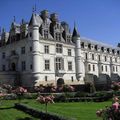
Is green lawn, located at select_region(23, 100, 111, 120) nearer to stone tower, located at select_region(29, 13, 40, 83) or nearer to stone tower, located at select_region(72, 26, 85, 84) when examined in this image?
stone tower, located at select_region(29, 13, 40, 83)

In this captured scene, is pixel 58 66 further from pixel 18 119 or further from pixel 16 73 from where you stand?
pixel 18 119

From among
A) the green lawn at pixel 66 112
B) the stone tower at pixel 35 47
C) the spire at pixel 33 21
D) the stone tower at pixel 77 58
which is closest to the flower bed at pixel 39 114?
the green lawn at pixel 66 112

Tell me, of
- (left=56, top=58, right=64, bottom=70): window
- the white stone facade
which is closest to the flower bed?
the white stone facade

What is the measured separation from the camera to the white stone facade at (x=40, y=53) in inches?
1815

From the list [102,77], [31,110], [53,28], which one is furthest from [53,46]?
[31,110]

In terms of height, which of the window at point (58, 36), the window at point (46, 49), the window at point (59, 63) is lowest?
the window at point (59, 63)

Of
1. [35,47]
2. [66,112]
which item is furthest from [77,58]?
[66,112]

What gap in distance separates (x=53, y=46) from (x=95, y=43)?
21.5 meters

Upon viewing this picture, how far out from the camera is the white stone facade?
46.1 metres

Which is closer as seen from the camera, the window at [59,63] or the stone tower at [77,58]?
the window at [59,63]

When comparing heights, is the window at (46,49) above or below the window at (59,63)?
above

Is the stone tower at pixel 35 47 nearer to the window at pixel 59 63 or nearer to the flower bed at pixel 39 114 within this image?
the window at pixel 59 63

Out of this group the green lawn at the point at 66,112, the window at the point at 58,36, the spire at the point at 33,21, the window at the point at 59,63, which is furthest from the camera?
the window at the point at 58,36

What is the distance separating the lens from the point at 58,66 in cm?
5009
